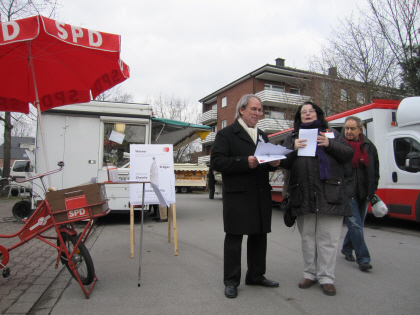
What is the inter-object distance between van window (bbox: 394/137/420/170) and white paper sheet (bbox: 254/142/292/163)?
17.3ft

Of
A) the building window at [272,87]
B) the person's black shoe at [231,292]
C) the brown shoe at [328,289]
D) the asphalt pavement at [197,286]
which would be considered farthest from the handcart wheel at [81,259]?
the building window at [272,87]

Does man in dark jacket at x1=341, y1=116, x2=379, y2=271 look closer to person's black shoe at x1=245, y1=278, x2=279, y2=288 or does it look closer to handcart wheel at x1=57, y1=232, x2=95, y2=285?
person's black shoe at x1=245, y1=278, x2=279, y2=288

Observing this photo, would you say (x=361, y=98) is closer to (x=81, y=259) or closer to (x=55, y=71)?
(x=55, y=71)

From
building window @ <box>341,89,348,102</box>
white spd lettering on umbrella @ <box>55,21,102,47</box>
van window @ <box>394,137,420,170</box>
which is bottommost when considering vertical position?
van window @ <box>394,137,420,170</box>

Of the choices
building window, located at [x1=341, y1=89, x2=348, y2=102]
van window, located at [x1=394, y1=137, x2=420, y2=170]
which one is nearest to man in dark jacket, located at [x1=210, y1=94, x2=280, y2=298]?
van window, located at [x1=394, y1=137, x2=420, y2=170]

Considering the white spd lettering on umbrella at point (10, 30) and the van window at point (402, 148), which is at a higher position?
the white spd lettering on umbrella at point (10, 30)

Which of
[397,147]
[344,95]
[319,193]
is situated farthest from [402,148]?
[344,95]

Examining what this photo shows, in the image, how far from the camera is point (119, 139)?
330 inches

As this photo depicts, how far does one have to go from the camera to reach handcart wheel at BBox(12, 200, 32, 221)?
888 cm

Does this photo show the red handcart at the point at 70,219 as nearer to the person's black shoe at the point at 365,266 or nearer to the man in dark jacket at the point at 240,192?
the man in dark jacket at the point at 240,192

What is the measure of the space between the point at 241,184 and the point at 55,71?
3.24 metres

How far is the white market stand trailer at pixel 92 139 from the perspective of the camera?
26.0ft

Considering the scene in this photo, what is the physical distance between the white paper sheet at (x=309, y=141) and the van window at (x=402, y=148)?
4.89 meters

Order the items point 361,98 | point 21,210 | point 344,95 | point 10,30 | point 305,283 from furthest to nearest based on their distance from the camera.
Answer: point 344,95, point 361,98, point 21,210, point 305,283, point 10,30
